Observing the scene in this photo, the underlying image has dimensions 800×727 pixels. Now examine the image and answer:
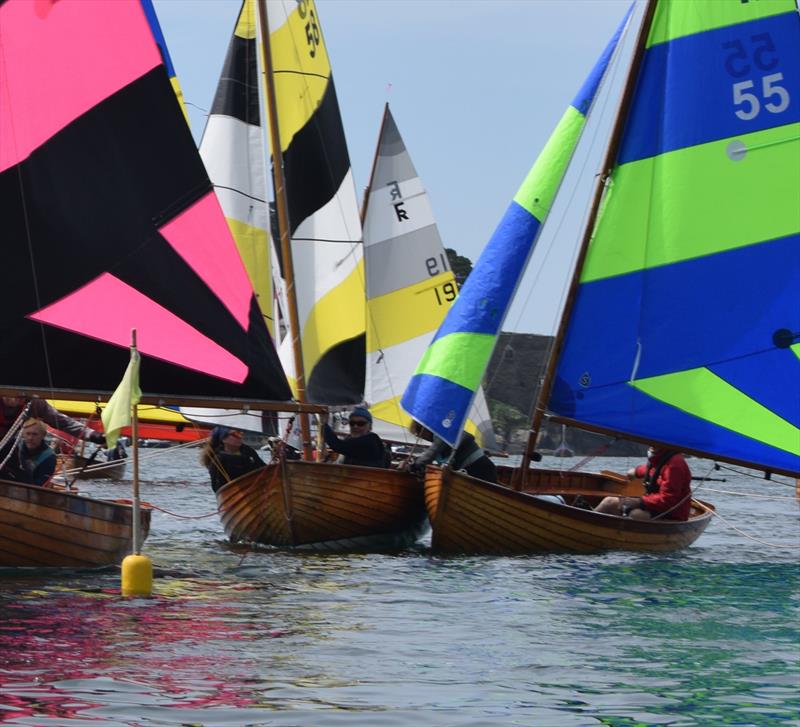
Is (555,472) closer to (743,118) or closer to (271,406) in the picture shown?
(743,118)

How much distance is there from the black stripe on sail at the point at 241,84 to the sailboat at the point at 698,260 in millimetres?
5842

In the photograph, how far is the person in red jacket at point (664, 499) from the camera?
65.2 feet

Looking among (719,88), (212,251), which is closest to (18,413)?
(212,251)

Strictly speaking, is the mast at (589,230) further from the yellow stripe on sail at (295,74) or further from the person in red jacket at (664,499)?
the yellow stripe on sail at (295,74)

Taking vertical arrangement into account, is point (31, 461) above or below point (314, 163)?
below

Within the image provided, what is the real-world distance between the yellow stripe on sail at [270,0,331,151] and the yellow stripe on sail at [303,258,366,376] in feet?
7.44

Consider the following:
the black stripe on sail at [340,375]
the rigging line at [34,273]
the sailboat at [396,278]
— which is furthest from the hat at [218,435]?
→ the sailboat at [396,278]

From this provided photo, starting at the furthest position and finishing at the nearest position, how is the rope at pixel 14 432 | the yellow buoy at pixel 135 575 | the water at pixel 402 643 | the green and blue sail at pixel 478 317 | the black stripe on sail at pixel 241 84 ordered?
the black stripe on sail at pixel 241 84 → the green and blue sail at pixel 478 317 → the rope at pixel 14 432 → the yellow buoy at pixel 135 575 → the water at pixel 402 643

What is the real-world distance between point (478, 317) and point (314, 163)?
5524 mm

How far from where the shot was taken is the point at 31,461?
49.8 feet

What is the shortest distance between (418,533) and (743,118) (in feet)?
21.6

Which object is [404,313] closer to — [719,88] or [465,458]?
[719,88]

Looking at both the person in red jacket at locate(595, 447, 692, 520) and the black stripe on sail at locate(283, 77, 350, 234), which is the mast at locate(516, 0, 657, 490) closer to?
the person in red jacket at locate(595, 447, 692, 520)

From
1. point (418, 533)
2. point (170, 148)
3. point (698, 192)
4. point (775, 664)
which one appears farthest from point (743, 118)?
point (775, 664)
